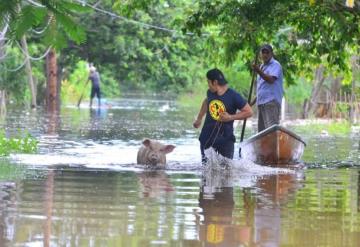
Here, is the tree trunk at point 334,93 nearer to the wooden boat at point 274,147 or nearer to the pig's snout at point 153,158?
the wooden boat at point 274,147

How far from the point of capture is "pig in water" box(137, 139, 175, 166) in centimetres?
1427

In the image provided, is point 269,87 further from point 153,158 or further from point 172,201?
point 172,201

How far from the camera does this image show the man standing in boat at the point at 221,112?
1323 cm

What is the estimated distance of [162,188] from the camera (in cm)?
1133

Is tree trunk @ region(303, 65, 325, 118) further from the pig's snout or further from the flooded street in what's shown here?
the pig's snout

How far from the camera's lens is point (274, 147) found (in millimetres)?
15562

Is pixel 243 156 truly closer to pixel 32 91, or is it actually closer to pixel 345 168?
pixel 345 168

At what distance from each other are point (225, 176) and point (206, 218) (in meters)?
4.19

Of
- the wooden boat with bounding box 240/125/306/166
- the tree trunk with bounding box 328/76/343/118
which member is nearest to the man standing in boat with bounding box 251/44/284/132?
the wooden boat with bounding box 240/125/306/166

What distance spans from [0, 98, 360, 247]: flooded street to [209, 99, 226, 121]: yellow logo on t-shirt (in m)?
0.75

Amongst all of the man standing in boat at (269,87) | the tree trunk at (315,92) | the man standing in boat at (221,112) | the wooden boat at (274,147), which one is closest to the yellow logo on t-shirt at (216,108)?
the man standing in boat at (221,112)

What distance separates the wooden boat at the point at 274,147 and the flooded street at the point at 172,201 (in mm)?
363

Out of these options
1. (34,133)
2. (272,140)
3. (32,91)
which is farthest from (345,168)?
(32,91)

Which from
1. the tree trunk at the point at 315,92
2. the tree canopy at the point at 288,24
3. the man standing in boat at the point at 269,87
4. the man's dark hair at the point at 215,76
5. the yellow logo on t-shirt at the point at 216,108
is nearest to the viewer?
the man's dark hair at the point at 215,76
